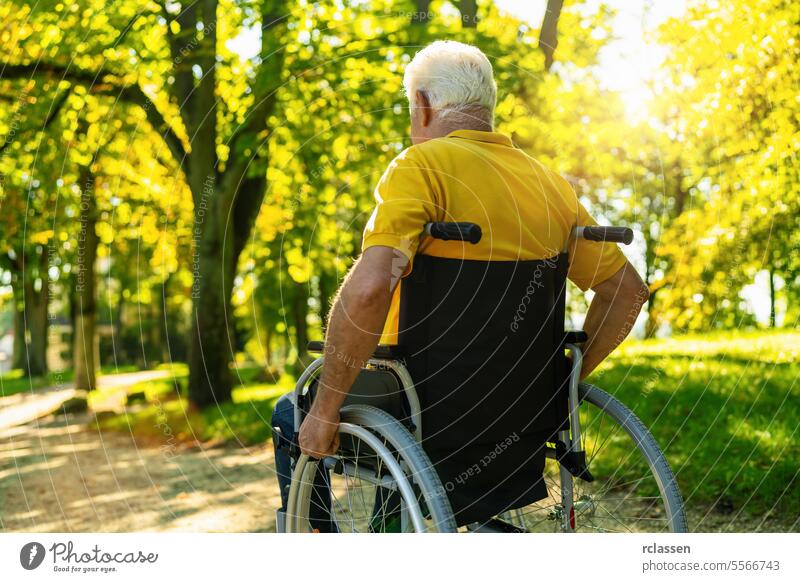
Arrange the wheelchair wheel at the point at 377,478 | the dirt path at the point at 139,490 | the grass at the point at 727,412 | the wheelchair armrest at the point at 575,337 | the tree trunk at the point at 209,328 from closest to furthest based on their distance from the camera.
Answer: the wheelchair wheel at the point at 377,478
the wheelchair armrest at the point at 575,337
the grass at the point at 727,412
the dirt path at the point at 139,490
the tree trunk at the point at 209,328

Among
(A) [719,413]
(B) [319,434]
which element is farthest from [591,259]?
(A) [719,413]

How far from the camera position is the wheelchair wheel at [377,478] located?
2.30m

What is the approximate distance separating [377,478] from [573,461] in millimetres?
626

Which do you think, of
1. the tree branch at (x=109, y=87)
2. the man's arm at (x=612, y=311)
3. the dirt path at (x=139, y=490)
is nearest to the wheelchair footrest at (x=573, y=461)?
the man's arm at (x=612, y=311)

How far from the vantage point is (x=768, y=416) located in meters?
5.52

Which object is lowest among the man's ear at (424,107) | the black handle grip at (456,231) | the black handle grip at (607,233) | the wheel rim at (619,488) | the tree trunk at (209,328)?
the wheel rim at (619,488)

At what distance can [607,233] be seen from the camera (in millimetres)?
2738

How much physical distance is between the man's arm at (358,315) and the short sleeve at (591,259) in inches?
28.5

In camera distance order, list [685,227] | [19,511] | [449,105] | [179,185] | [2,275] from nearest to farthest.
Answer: [449,105] < [19,511] < [685,227] < [179,185] < [2,275]

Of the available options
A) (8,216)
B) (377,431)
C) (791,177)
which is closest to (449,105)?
(377,431)

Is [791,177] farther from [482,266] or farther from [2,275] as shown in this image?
[2,275]

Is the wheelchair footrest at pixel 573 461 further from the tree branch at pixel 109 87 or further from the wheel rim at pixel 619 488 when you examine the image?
the tree branch at pixel 109 87

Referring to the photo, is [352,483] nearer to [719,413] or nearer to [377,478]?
[377,478]

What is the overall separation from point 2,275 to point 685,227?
1643cm
